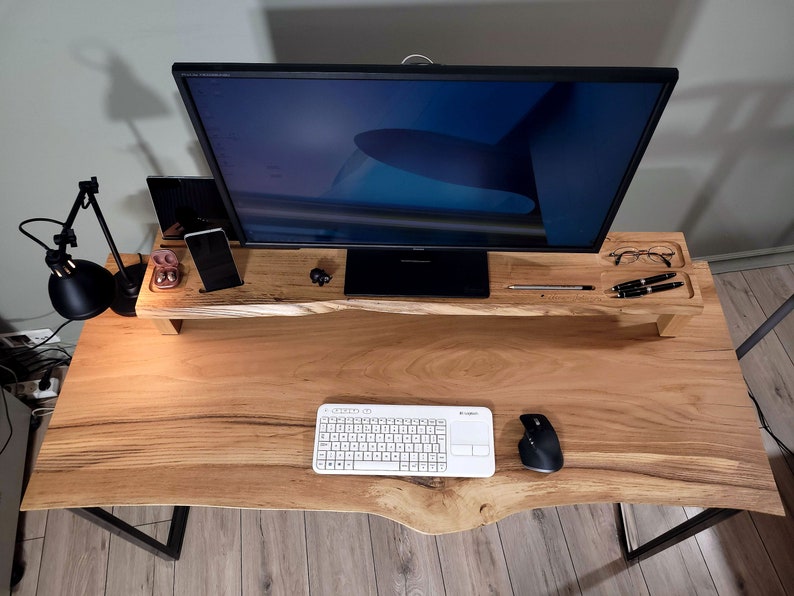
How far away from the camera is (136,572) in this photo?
5.70 feet

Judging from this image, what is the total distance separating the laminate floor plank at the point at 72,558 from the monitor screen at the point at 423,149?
1270 mm

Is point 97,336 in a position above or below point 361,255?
below

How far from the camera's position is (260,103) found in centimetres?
90

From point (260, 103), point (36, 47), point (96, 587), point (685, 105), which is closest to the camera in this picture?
point (260, 103)

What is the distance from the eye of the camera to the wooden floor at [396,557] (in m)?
1.72

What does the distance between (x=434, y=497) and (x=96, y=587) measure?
1.24 metres

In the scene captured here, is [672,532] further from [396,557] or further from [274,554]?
[274,554]

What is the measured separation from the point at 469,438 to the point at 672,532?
80cm

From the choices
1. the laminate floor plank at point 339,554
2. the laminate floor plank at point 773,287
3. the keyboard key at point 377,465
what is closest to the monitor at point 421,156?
the keyboard key at point 377,465

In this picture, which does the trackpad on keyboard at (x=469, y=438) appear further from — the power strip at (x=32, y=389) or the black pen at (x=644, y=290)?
the power strip at (x=32, y=389)

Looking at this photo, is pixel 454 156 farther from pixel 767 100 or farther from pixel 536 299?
pixel 767 100

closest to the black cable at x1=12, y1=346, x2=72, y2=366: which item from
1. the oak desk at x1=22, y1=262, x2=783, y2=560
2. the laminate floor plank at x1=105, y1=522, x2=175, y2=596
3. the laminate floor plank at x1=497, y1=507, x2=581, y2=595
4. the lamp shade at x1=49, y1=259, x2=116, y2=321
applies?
the laminate floor plank at x1=105, y1=522, x2=175, y2=596

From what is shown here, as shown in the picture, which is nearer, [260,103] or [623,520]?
[260,103]

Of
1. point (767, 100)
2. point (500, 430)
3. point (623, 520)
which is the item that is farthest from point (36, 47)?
point (623, 520)
